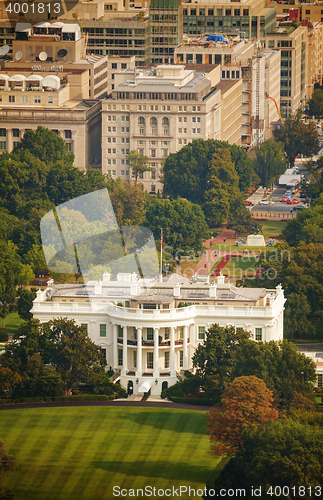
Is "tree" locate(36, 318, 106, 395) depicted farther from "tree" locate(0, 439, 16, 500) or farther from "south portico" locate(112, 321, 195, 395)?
"tree" locate(0, 439, 16, 500)

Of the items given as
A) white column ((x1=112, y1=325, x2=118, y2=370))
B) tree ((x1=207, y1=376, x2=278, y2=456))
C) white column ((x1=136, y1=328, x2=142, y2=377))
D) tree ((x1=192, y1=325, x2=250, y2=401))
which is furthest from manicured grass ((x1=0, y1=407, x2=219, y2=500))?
white column ((x1=112, y1=325, x2=118, y2=370))

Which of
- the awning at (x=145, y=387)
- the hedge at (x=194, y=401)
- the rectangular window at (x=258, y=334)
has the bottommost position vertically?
the hedge at (x=194, y=401)

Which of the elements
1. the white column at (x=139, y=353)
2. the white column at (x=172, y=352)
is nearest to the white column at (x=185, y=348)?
the white column at (x=172, y=352)

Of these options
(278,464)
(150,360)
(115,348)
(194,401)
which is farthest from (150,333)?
(278,464)

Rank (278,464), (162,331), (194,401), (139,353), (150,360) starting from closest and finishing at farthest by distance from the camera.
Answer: (278,464) < (194,401) < (139,353) < (162,331) < (150,360)

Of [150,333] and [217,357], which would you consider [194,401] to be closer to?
[217,357]

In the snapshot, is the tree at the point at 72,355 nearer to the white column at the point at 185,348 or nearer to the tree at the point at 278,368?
the white column at the point at 185,348
